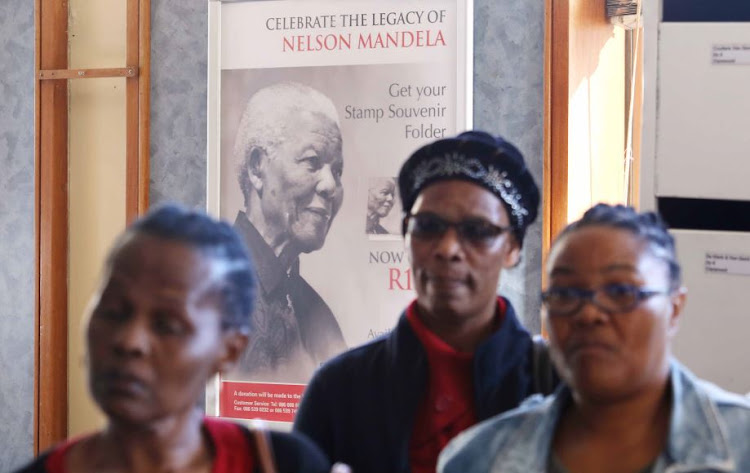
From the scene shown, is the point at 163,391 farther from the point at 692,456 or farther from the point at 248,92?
the point at 248,92

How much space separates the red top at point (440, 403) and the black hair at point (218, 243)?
0.53 meters

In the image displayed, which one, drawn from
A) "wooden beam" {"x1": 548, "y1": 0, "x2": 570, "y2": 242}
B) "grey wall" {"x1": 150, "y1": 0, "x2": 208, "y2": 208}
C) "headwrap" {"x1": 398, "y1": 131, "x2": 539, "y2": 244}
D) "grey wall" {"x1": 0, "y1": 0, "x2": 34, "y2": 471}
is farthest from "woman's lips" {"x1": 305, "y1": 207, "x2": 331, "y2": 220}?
"headwrap" {"x1": 398, "y1": 131, "x2": 539, "y2": 244}

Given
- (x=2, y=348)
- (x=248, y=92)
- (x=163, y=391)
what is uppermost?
(x=248, y=92)

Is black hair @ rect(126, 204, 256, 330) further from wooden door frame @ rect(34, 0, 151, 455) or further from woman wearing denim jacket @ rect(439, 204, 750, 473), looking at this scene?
wooden door frame @ rect(34, 0, 151, 455)

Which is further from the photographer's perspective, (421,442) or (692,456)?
(421,442)

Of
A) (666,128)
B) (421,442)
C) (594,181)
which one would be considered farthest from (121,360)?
(594,181)

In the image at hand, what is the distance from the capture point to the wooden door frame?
396 centimetres

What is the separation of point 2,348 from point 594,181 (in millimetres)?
2412

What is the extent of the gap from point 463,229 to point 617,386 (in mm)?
549

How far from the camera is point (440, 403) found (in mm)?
1918

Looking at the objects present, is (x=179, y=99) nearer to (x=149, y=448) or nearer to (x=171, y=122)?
(x=171, y=122)

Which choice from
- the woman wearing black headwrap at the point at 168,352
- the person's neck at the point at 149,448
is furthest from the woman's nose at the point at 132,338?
the person's neck at the point at 149,448

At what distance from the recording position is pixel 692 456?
1.42m

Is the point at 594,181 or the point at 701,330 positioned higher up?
the point at 594,181
